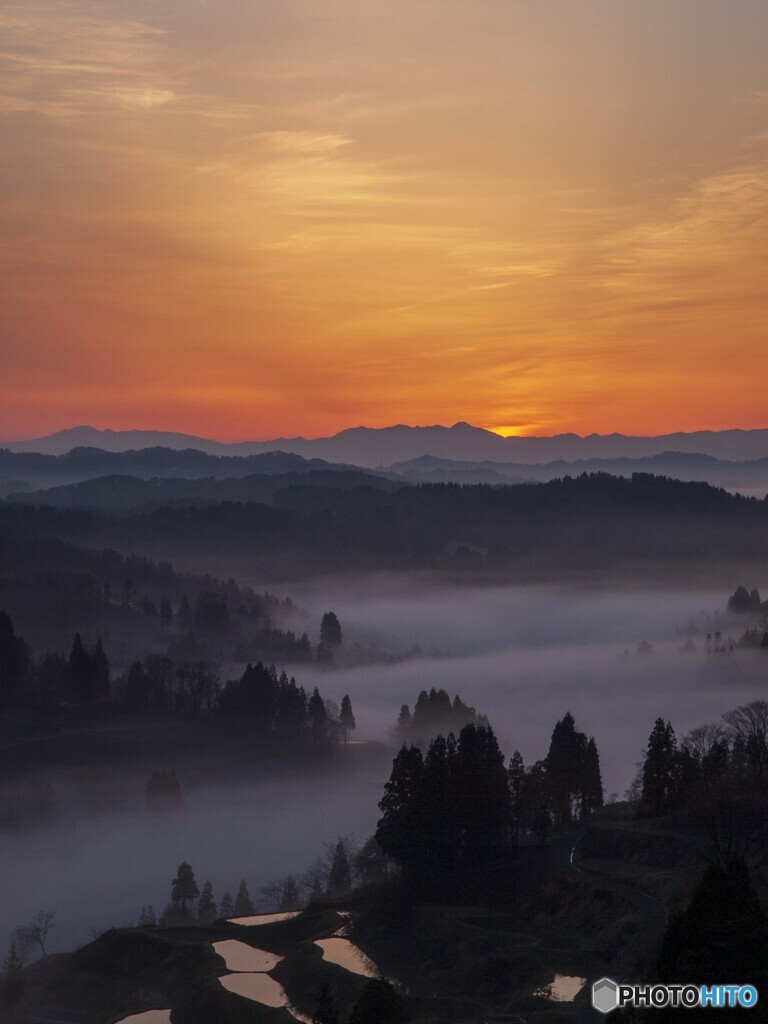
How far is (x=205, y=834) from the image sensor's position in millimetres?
124250

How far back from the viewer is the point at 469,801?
7869 cm

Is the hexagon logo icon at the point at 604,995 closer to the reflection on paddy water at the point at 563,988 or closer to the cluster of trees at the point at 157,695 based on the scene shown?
the reflection on paddy water at the point at 563,988

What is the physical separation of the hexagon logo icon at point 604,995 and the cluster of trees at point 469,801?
25.8 metres

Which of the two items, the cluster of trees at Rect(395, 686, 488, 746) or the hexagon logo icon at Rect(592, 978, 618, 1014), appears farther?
the cluster of trees at Rect(395, 686, 488, 746)

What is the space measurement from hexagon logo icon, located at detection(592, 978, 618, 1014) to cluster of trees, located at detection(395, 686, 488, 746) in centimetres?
11147

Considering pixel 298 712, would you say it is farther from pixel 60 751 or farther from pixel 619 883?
pixel 619 883

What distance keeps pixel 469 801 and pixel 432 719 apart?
91.4 m

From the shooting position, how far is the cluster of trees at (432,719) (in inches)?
6555

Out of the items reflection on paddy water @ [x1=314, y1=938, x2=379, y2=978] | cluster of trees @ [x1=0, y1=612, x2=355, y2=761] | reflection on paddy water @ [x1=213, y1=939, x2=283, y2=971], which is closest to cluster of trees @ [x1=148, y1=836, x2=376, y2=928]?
reflection on paddy water @ [x1=213, y1=939, x2=283, y2=971]

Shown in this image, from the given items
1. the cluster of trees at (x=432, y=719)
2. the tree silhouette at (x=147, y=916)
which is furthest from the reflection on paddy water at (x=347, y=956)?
the cluster of trees at (x=432, y=719)

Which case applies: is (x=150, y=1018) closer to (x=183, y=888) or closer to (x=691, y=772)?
(x=183, y=888)

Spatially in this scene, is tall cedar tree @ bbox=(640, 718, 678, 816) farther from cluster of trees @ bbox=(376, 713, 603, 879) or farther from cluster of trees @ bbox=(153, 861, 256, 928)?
cluster of trees @ bbox=(153, 861, 256, 928)

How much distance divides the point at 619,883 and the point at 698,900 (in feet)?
95.6

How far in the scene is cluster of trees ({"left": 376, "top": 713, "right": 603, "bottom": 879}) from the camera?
78500mm
